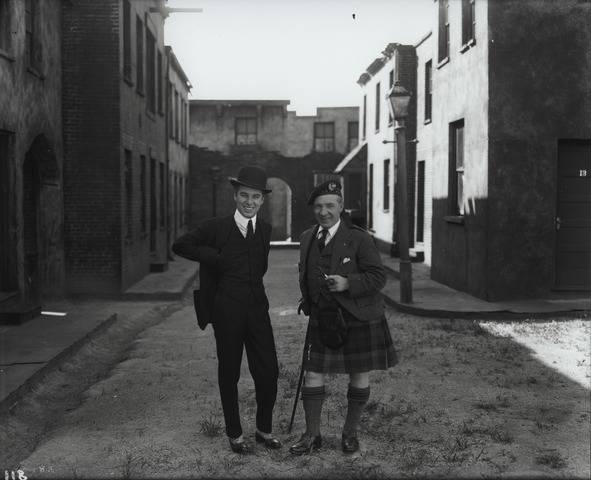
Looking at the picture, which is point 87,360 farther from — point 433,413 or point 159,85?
point 159,85

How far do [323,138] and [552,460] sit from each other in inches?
1216

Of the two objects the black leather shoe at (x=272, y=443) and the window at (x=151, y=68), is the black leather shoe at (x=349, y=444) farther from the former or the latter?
the window at (x=151, y=68)

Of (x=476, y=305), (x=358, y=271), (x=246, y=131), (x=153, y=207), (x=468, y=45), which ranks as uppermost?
(x=246, y=131)

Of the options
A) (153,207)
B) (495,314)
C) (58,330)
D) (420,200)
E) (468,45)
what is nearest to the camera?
(58,330)

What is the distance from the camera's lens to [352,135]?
35.0 m

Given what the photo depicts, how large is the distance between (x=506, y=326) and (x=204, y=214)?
24.9 meters

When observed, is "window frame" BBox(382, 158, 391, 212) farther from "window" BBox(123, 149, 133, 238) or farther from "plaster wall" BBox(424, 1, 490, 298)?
"window" BBox(123, 149, 133, 238)

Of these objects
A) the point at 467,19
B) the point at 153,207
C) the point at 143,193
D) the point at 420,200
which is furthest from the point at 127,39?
the point at 420,200

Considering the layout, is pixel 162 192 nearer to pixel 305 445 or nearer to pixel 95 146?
pixel 95 146

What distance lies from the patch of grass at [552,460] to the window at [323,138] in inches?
1206

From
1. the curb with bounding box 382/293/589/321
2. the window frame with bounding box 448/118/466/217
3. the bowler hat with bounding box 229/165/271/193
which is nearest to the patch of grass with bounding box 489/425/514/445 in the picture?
the bowler hat with bounding box 229/165/271/193

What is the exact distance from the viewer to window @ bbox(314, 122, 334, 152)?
35.1 metres

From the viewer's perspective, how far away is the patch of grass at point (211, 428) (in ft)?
17.6

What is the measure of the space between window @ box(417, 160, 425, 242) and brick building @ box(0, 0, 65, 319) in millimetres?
10957
